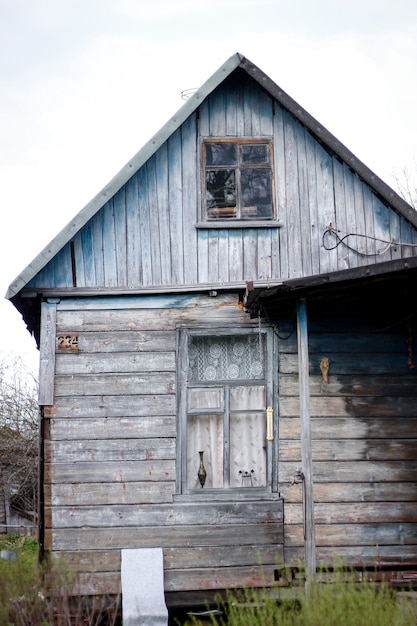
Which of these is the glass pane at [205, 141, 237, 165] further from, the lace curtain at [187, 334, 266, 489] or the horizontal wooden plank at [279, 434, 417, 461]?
the horizontal wooden plank at [279, 434, 417, 461]

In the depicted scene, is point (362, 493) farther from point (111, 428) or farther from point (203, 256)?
point (203, 256)

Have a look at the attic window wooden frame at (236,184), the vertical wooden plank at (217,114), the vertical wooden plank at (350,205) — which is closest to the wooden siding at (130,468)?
the attic window wooden frame at (236,184)

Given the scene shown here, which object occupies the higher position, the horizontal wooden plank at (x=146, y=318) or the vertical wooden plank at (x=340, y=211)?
the vertical wooden plank at (x=340, y=211)

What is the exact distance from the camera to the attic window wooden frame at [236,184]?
9211 mm

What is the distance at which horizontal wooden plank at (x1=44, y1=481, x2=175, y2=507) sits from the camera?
28.1ft

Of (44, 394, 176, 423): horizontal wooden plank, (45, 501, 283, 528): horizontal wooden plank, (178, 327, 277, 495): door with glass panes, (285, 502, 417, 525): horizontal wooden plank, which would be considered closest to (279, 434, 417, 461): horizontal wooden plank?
(178, 327, 277, 495): door with glass panes

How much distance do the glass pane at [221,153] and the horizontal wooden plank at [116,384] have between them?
2.64 metres

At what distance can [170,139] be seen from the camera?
9.33 meters

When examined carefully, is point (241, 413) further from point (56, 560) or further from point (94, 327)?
point (56, 560)

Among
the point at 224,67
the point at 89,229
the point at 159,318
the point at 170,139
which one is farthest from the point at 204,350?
the point at 224,67

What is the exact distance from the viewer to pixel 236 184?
9.45 m

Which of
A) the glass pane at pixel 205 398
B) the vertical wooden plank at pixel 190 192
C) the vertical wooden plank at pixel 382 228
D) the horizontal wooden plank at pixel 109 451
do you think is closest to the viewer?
the horizontal wooden plank at pixel 109 451

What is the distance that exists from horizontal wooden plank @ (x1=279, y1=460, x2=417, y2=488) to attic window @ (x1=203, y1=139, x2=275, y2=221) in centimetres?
294

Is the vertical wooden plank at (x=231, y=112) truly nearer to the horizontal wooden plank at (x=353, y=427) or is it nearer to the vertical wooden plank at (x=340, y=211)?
the vertical wooden plank at (x=340, y=211)
